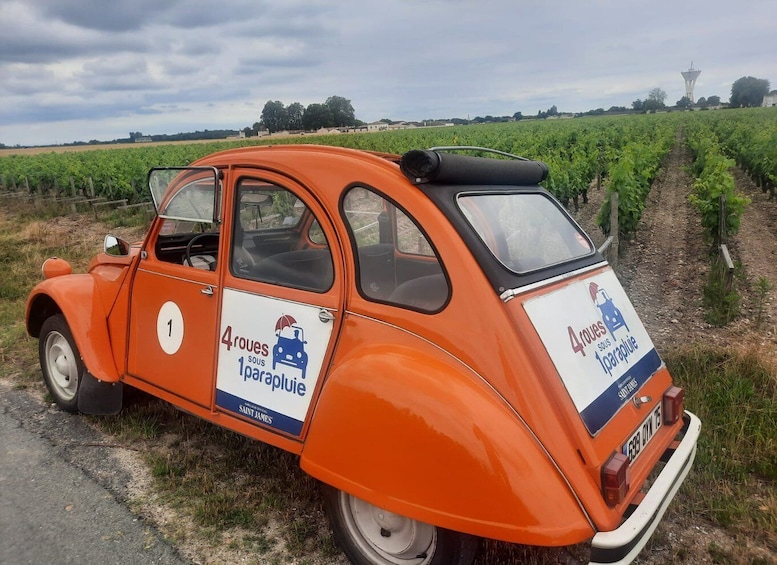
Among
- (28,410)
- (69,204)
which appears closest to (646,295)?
(28,410)

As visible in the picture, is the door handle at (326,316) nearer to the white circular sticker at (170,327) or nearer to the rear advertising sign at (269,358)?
the rear advertising sign at (269,358)

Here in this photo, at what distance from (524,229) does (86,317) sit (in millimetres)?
3056

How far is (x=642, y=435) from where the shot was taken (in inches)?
108

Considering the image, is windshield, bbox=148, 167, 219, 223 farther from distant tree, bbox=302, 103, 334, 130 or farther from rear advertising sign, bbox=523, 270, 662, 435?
distant tree, bbox=302, 103, 334, 130

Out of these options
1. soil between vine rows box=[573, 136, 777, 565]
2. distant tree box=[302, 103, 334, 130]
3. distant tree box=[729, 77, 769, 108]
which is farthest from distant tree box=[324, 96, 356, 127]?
distant tree box=[729, 77, 769, 108]

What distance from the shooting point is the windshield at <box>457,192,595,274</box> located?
2691mm

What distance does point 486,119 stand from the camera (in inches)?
4535

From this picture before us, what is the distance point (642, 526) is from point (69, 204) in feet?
70.5

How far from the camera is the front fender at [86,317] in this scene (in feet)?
13.2

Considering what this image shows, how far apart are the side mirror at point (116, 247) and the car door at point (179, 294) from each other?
44 centimetres

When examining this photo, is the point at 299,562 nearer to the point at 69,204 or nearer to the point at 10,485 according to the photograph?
the point at 10,485

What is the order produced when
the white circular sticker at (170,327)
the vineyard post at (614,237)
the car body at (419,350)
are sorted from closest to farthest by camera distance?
the car body at (419,350) < the white circular sticker at (170,327) < the vineyard post at (614,237)

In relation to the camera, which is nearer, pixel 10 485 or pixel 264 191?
pixel 264 191

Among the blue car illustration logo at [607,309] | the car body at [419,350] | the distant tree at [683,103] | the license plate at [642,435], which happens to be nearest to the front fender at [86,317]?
the car body at [419,350]
